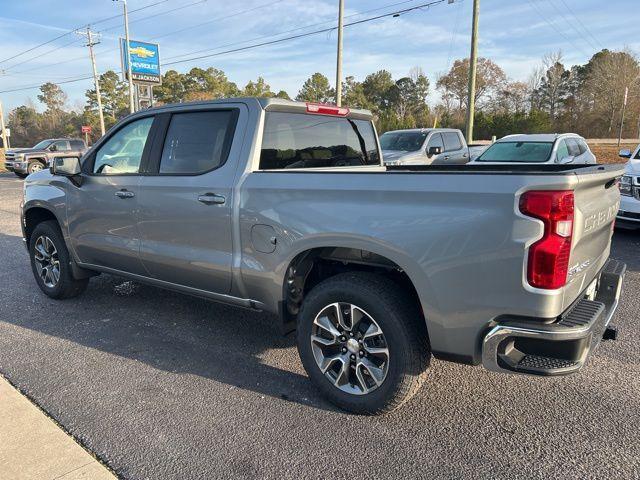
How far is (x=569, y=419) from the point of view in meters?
2.90

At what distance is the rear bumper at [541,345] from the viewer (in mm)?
2312

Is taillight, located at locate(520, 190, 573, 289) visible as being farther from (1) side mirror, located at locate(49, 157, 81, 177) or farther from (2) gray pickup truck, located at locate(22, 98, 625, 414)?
(1) side mirror, located at locate(49, 157, 81, 177)

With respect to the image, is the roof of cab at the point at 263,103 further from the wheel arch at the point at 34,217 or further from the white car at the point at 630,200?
the white car at the point at 630,200

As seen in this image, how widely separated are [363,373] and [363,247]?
31.6 inches

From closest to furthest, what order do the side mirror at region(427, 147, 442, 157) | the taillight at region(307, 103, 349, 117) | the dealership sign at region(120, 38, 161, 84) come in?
the taillight at region(307, 103, 349, 117)
the side mirror at region(427, 147, 442, 157)
the dealership sign at region(120, 38, 161, 84)

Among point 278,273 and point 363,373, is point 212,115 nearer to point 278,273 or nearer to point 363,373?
point 278,273

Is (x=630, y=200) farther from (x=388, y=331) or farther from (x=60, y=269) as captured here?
(x=60, y=269)

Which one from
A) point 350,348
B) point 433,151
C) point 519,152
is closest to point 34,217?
point 350,348

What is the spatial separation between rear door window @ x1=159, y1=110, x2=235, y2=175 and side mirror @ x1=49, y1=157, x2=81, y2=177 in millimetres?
1194

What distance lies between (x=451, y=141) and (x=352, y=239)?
1220 centimetres

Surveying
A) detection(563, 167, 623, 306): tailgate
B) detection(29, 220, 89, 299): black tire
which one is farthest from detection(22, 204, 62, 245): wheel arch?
detection(563, 167, 623, 306): tailgate

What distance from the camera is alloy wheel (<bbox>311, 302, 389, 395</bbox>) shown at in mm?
2891

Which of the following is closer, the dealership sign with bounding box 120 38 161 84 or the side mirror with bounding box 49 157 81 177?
the side mirror with bounding box 49 157 81 177

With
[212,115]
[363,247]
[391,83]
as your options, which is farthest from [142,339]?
[391,83]
